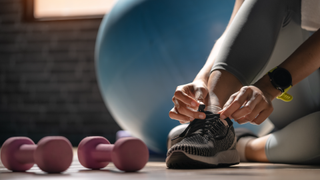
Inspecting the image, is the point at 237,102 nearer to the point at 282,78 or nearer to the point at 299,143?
the point at 282,78

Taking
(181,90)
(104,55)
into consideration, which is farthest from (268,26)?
(104,55)

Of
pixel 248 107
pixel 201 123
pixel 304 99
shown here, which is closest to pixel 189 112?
pixel 201 123

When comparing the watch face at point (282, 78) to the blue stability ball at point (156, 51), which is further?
the blue stability ball at point (156, 51)

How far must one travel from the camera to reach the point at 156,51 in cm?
135

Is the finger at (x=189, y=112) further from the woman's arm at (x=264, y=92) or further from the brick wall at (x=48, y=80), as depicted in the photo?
the brick wall at (x=48, y=80)

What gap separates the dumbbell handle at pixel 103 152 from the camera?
732 millimetres

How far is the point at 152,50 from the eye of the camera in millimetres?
1353

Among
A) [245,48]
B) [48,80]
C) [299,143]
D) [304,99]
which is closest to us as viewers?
[245,48]

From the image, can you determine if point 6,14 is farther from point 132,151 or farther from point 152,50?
point 132,151

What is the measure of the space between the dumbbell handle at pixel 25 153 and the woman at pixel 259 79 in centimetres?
31

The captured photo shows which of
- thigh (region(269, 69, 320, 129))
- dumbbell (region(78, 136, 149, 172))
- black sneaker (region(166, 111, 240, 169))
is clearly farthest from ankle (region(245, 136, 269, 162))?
dumbbell (region(78, 136, 149, 172))

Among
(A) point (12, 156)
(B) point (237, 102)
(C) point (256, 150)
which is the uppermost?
(B) point (237, 102)

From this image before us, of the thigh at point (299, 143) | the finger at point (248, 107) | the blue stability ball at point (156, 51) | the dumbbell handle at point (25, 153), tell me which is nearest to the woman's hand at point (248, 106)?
the finger at point (248, 107)

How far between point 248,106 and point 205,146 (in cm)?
14
